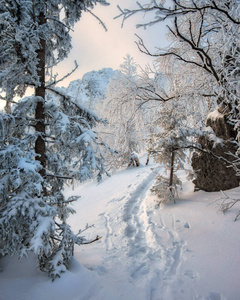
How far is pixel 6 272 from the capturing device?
2768 mm

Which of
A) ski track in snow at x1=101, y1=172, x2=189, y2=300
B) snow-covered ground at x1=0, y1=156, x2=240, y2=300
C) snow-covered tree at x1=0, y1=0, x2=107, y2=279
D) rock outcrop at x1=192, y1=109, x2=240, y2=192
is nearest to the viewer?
snow-covered tree at x1=0, y1=0, x2=107, y2=279

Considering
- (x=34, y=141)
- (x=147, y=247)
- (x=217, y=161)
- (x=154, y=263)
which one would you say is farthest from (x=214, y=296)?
(x=217, y=161)

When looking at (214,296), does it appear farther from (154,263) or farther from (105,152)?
(105,152)

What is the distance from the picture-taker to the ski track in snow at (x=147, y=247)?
340 cm

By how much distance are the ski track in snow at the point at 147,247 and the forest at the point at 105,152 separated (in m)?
0.03

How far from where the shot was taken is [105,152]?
4293 millimetres

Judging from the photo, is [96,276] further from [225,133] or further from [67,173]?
[225,133]

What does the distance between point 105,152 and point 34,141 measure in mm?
1655

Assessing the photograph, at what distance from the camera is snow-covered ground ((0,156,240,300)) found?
9.18 ft

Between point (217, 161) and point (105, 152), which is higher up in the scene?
point (105, 152)

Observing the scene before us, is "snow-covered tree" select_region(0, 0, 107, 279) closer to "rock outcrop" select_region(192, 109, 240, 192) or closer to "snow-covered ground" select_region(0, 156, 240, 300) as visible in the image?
"snow-covered ground" select_region(0, 156, 240, 300)

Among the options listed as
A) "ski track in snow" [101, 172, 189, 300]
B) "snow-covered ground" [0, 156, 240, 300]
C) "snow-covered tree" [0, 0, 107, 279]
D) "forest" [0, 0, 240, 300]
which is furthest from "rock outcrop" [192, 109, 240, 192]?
"snow-covered tree" [0, 0, 107, 279]

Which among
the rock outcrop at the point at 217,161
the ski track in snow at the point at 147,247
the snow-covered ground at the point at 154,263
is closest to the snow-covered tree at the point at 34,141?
the snow-covered ground at the point at 154,263

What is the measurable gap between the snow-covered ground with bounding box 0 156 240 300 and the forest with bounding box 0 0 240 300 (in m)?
0.03
